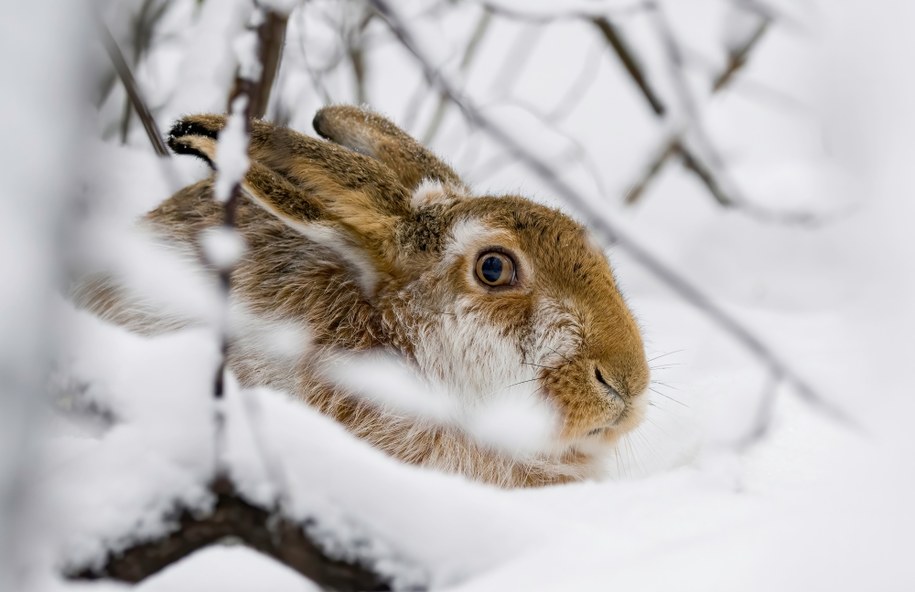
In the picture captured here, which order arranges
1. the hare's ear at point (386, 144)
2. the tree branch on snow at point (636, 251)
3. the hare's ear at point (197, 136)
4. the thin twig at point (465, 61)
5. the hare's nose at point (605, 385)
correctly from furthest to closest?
the thin twig at point (465, 61)
the hare's ear at point (386, 144)
the hare's nose at point (605, 385)
the hare's ear at point (197, 136)
the tree branch on snow at point (636, 251)

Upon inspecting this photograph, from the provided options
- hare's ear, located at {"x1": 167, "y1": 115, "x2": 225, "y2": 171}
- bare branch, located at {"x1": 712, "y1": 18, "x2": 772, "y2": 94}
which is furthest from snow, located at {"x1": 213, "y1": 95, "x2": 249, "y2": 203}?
bare branch, located at {"x1": 712, "y1": 18, "x2": 772, "y2": 94}

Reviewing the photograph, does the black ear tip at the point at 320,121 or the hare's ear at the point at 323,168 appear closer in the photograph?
the hare's ear at the point at 323,168

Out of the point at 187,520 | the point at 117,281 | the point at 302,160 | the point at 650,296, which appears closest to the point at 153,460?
the point at 187,520

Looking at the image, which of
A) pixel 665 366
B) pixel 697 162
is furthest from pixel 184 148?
pixel 697 162

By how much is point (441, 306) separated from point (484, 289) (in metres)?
0.15

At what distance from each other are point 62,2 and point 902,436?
192cm

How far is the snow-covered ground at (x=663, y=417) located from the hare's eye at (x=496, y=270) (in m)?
0.41

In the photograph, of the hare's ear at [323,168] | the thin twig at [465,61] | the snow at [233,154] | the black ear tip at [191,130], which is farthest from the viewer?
the thin twig at [465,61]

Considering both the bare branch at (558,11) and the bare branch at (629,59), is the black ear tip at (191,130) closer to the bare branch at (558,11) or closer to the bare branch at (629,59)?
the bare branch at (558,11)

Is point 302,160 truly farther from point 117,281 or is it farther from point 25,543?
point 25,543

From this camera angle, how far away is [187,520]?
66.1 inches

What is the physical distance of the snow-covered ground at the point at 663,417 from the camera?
5.66ft

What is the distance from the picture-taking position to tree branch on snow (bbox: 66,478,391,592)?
5.52ft

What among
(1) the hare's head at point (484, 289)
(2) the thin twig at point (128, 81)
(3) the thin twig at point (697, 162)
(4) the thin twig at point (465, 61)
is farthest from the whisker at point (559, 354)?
(4) the thin twig at point (465, 61)
